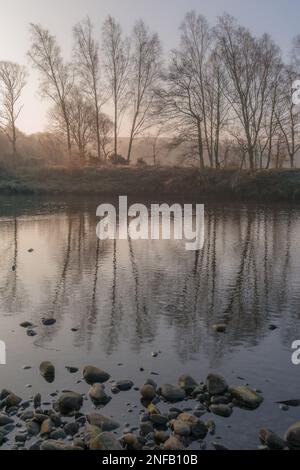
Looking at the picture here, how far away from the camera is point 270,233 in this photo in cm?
2536

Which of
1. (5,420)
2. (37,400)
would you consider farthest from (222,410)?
(5,420)

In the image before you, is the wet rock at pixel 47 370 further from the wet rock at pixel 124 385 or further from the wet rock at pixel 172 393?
the wet rock at pixel 172 393

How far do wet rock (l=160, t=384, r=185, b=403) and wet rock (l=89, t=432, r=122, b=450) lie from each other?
5.03 feet

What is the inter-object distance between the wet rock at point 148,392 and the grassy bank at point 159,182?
129ft

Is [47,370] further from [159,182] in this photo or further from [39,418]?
[159,182]

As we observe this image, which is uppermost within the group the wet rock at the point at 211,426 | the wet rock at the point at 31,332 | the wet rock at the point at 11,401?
the wet rock at the point at 31,332

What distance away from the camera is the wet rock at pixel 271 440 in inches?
254

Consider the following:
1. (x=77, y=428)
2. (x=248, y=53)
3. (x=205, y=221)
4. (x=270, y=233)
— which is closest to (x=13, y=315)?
(x=77, y=428)

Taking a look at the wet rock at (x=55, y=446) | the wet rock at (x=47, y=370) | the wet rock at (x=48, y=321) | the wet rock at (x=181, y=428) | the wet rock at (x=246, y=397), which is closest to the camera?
the wet rock at (x=55, y=446)

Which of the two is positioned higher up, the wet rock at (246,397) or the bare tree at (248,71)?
the bare tree at (248,71)

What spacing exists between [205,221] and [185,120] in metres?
22.5

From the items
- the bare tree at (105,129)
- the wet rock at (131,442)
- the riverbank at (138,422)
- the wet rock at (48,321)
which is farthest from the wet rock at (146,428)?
the bare tree at (105,129)

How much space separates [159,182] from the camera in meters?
52.5

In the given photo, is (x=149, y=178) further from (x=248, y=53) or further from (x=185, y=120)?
(x=248, y=53)
